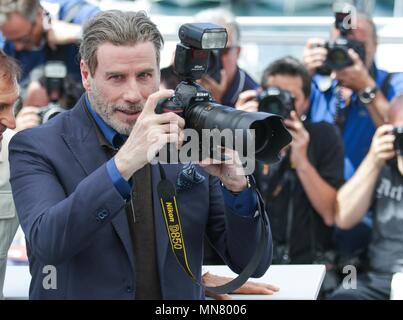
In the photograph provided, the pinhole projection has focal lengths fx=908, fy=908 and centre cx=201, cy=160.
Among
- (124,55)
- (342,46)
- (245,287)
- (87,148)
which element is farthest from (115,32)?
(342,46)

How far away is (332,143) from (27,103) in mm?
1446

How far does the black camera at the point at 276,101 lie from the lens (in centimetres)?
387

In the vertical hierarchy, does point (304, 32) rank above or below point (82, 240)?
above

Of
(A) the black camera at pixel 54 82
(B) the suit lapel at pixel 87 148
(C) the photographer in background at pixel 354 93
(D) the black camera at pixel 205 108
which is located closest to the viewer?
(D) the black camera at pixel 205 108

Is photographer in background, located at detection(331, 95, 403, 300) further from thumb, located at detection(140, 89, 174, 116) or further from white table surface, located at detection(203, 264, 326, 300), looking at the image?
thumb, located at detection(140, 89, 174, 116)

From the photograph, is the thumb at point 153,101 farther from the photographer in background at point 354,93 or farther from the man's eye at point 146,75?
the photographer in background at point 354,93

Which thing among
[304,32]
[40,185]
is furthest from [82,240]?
[304,32]

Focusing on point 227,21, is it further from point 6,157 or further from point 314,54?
point 6,157

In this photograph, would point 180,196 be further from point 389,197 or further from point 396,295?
point 389,197

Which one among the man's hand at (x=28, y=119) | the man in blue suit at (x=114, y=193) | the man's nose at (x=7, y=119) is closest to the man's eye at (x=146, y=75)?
the man in blue suit at (x=114, y=193)

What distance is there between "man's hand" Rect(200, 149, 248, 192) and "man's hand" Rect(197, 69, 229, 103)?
2.05 m

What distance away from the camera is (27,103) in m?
4.30

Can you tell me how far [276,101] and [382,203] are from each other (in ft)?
2.03

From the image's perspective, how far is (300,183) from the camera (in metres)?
3.97
